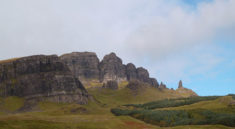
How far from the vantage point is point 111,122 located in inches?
5876

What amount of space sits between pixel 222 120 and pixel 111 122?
67.3 meters

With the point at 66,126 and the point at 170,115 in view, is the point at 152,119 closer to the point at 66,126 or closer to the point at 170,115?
the point at 170,115

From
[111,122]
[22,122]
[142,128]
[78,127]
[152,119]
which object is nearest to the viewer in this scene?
[22,122]

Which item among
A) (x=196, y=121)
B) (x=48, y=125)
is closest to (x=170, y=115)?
(x=196, y=121)

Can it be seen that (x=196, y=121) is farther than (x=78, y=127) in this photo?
Yes

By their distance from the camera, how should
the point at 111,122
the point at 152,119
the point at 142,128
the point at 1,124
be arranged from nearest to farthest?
the point at 1,124
the point at 142,128
the point at 111,122
the point at 152,119

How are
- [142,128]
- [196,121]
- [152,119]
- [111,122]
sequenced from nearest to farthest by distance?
[142,128], [111,122], [196,121], [152,119]

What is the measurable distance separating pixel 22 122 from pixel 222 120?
11360 centimetres

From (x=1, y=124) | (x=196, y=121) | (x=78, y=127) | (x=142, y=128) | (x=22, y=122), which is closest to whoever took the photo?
(x=1, y=124)

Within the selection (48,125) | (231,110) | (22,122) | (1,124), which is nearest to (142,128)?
(48,125)

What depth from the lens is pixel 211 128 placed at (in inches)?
4685

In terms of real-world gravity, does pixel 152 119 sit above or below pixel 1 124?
below

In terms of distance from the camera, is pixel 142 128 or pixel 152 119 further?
pixel 152 119

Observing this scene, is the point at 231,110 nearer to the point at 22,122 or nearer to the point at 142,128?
the point at 142,128
